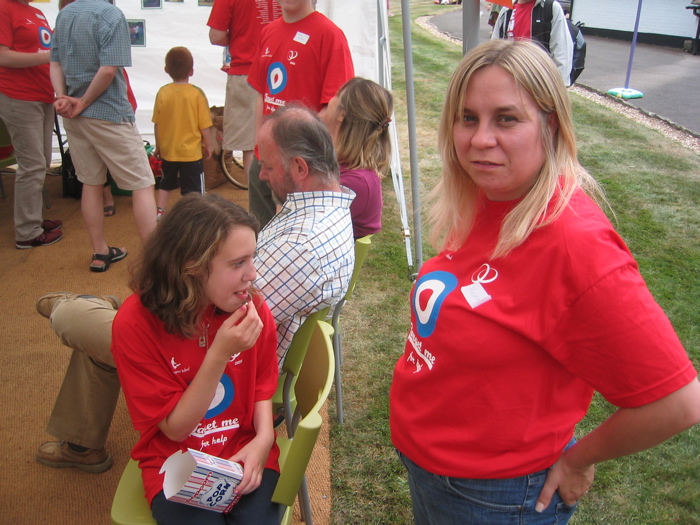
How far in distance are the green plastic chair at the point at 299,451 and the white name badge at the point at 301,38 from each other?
2098mm

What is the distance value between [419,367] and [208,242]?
0.66 meters

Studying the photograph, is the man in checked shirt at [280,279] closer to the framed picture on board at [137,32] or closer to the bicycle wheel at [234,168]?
the bicycle wheel at [234,168]

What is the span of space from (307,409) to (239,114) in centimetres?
352

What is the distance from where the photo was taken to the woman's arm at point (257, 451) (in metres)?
1.56

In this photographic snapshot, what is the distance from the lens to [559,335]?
38.3 inches

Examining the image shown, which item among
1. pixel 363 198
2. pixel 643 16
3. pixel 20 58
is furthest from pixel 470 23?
pixel 643 16

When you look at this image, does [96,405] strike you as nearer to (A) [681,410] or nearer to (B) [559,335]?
(B) [559,335]

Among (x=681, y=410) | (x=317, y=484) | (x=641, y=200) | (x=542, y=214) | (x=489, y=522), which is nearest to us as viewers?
(x=681, y=410)

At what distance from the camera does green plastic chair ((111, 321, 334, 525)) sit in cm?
138

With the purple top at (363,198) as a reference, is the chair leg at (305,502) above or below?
below

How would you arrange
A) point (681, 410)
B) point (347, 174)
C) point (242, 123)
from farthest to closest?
point (242, 123), point (347, 174), point (681, 410)

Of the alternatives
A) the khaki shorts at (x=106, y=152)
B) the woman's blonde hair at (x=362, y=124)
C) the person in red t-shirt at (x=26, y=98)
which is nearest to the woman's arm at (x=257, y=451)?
the woman's blonde hair at (x=362, y=124)

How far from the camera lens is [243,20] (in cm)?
434

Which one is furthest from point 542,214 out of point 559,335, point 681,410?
point 681,410
